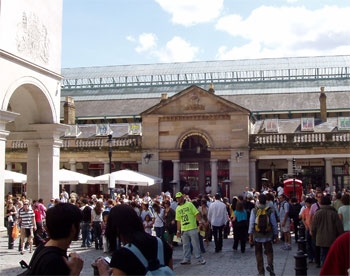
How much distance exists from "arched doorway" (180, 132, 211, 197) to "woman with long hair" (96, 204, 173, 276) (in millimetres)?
29918

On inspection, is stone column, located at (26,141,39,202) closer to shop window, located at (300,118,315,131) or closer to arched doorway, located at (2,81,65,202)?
arched doorway, located at (2,81,65,202)

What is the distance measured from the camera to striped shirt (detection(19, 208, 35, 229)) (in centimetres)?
1503

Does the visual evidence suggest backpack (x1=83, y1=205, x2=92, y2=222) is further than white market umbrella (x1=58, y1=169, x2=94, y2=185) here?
No

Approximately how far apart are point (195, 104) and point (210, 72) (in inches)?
1264

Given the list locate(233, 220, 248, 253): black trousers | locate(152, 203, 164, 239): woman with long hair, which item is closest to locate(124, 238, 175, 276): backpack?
locate(152, 203, 164, 239): woman with long hair

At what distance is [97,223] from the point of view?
54.1 ft

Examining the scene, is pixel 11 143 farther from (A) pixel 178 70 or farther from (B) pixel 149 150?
(A) pixel 178 70

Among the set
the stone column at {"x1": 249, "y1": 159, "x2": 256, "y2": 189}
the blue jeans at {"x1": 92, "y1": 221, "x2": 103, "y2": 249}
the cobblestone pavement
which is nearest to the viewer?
the cobblestone pavement

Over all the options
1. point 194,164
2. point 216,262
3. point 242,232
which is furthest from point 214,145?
point 216,262

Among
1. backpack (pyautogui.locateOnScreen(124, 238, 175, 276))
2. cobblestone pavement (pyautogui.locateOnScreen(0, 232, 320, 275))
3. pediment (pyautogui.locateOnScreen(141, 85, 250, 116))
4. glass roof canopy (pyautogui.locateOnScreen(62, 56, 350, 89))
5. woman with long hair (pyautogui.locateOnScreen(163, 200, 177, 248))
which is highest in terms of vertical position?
glass roof canopy (pyautogui.locateOnScreen(62, 56, 350, 89))

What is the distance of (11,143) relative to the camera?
37.8 meters

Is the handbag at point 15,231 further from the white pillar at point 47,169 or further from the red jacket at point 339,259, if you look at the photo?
the red jacket at point 339,259

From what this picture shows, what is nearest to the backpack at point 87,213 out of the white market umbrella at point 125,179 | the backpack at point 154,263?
the white market umbrella at point 125,179

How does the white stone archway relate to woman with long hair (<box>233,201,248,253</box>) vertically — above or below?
above
